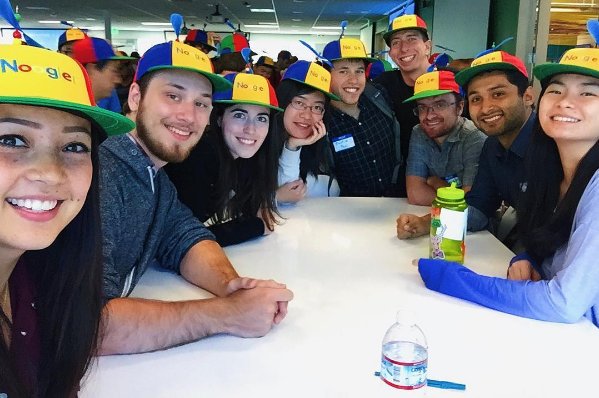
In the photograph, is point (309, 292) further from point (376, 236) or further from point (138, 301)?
point (376, 236)

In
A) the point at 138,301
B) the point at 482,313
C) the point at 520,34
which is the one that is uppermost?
the point at 520,34

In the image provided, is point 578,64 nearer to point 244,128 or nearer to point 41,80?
point 244,128

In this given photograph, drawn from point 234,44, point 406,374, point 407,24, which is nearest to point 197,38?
point 234,44

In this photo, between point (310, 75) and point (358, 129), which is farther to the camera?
point (358, 129)

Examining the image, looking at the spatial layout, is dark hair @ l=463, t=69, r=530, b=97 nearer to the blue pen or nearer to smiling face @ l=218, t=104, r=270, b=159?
smiling face @ l=218, t=104, r=270, b=159

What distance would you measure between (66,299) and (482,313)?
0.96 m

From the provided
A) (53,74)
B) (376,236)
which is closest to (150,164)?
(53,74)

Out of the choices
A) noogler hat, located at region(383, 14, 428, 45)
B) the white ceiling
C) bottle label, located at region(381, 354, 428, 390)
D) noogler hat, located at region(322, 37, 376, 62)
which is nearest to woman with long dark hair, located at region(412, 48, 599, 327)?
bottle label, located at region(381, 354, 428, 390)

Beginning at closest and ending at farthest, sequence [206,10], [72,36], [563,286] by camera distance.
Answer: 1. [563,286]
2. [72,36]
3. [206,10]

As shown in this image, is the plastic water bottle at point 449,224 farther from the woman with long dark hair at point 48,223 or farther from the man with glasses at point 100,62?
the man with glasses at point 100,62

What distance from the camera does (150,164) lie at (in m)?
1.46

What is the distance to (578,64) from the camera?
4.58ft

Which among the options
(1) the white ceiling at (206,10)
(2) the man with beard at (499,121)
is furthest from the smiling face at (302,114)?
(1) the white ceiling at (206,10)

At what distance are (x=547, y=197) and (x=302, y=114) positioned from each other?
45.1 inches
